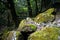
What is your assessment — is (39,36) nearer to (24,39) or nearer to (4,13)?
(24,39)

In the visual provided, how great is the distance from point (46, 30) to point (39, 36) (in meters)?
0.42

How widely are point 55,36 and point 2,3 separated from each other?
714 cm

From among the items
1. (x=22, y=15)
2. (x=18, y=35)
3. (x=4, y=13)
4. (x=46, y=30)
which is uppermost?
(x=46, y=30)

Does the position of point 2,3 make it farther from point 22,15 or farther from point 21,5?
point 21,5

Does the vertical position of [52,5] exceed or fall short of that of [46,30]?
it falls short

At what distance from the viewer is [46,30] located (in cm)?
679

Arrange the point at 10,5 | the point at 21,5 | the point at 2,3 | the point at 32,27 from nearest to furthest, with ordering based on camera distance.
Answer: the point at 32,27 < the point at 10,5 < the point at 2,3 < the point at 21,5

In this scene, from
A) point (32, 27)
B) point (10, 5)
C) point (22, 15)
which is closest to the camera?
point (32, 27)

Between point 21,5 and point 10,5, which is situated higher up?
point 10,5

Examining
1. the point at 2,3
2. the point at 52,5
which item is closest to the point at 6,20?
the point at 2,3

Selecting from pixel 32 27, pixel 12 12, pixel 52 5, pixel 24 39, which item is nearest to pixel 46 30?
pixel 32 27

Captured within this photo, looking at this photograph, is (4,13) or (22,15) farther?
(22,15)

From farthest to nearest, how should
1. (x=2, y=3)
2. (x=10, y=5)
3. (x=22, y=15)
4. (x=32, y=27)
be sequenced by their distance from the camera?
(x=22, y=15)
(x=2, y=3)
(x=10, y=5)
(x=32, y=27)

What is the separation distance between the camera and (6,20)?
13.2 meters
